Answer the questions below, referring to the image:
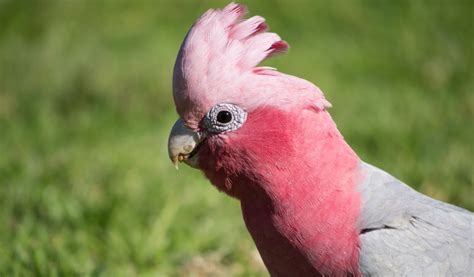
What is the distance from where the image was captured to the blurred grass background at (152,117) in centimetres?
380

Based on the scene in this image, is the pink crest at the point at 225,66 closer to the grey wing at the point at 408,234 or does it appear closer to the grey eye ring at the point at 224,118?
the grey eye ring at the point at 224,118

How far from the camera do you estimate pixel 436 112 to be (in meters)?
5.46

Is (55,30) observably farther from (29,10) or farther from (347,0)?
(347,0)

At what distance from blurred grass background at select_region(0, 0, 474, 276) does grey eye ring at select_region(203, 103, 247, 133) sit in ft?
3.93

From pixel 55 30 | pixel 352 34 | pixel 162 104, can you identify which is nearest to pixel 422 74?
pixel 352 34

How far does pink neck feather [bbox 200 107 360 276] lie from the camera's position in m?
2.58

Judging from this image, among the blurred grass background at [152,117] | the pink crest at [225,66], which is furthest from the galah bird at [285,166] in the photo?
the blurred grass background at [152,117]

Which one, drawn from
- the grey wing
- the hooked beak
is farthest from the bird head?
the grey wing

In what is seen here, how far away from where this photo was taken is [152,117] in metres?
5.93

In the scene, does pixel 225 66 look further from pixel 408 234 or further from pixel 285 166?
pixel 408 234

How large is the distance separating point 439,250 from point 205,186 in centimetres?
227

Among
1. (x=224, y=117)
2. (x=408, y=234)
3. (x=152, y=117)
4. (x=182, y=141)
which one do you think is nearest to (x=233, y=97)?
(x=224, y=117)

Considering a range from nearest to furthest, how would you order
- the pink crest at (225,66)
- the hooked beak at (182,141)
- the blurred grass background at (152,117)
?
the pink crest at (225,66) → the hooked beak at (182,141) → the blurred grass background at (152,117)

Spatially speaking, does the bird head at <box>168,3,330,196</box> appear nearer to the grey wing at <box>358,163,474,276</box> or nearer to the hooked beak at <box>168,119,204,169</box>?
the hooked beak at <box>168,119,204,169</box>
